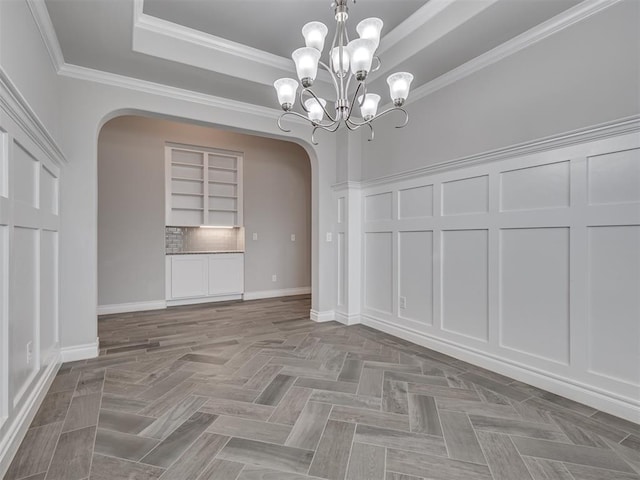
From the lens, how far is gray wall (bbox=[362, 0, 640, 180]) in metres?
1.97

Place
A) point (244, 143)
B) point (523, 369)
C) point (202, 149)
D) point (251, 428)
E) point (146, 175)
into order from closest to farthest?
point (251, 428)
point (523, 369)
point (146, 175)
point (202, 149)
point (244, 143)

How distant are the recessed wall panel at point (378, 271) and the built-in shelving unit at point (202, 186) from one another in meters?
2.73

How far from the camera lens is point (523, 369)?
245 centimetres

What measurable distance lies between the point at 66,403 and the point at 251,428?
130 cm

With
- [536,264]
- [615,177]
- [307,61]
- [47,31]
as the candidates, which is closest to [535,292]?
[536,264]

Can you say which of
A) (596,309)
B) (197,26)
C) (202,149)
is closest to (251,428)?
(596,309)

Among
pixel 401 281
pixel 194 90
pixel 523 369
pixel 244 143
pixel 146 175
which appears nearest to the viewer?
pixel 523 369

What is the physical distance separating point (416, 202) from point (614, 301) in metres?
1.76

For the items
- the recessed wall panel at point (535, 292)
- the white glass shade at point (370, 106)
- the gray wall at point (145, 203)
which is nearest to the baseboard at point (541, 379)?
the recessed wall panel at point (535, 292)

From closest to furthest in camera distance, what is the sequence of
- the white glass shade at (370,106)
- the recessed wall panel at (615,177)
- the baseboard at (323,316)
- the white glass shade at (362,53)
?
the white glass shade at (362,53)
the recessed wall panel at (615,177)
the white glass shade at (370,106)
the baseboard at (323,316)

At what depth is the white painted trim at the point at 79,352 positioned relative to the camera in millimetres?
2838

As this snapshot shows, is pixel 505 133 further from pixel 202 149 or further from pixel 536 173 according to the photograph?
pixel 202 149

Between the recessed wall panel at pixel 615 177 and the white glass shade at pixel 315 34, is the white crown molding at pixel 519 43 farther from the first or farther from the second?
the white glass shade at pixel 315 34

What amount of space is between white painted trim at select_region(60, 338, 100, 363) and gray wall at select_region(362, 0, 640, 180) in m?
3.51
